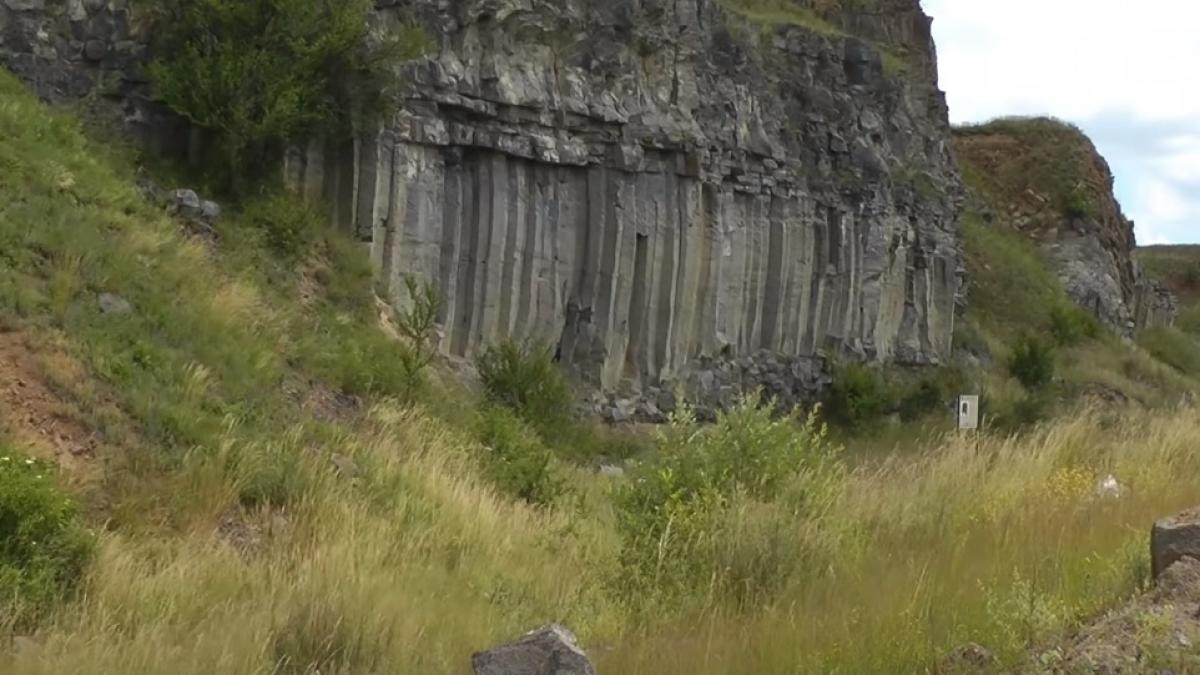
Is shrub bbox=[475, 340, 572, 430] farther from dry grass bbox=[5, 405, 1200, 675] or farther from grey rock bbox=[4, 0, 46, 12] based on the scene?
dry grass bbox=[5, 405, 1200, 675]

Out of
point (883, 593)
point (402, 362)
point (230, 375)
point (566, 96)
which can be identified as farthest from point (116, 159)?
point (883, 593)

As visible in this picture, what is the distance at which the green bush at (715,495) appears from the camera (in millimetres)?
7641

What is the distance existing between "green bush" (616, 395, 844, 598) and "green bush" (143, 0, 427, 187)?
37.1ft

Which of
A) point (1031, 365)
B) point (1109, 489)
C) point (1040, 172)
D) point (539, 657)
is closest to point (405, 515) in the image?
point (1109, 489)

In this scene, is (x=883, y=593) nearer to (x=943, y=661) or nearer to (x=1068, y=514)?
(x=943, y=661)

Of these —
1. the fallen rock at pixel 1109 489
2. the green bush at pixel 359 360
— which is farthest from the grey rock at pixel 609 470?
the fallen rock at pixel 1109 489

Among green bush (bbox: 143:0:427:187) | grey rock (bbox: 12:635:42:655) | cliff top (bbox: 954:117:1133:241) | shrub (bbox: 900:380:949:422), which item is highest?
cliff top (bbox: 954:117:1133:241)

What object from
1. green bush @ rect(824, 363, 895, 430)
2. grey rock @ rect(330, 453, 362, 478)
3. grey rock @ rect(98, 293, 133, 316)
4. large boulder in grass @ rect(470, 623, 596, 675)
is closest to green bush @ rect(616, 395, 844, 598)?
large boulder in grass @ rect(470, 623, 596, 675)

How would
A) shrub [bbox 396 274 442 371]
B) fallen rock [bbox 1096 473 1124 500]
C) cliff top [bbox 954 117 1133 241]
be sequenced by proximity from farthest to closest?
cliff top [bbox 954 117 1133 241], shrub [bbox 396 274 442 371], fallen rock [bbox 1096 473 1124 500]

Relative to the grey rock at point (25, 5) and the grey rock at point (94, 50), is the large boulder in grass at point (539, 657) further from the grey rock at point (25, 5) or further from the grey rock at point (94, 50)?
the grey rock at point (25, 5)

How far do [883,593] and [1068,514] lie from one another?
222 centimetres

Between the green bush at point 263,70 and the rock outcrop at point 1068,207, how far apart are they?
128ft

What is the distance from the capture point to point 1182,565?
5.93 m

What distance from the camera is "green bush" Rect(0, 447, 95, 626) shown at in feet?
25.6
